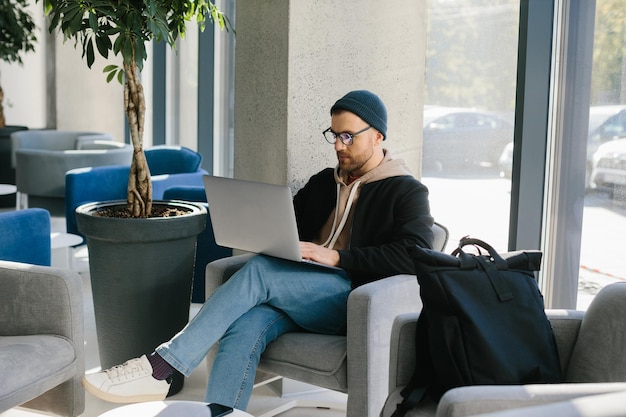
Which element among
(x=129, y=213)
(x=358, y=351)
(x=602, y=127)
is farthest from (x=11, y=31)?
(x=358, y=351)

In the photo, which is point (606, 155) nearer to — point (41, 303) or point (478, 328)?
point (478, 328)

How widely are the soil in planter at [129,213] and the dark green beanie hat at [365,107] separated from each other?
2.90 ft

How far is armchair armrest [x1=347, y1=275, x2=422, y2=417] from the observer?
260cm

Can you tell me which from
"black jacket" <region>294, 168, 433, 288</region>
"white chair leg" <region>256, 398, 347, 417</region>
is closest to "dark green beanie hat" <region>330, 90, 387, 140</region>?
"black jacket" <region>294, 168, 433, 288</region>

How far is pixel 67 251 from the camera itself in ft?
17.2

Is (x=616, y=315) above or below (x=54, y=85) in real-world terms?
below

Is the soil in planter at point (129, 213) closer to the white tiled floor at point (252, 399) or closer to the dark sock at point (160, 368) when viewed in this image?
the white tiled floor at point (252, 399)

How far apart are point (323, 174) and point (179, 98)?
15.0 feet

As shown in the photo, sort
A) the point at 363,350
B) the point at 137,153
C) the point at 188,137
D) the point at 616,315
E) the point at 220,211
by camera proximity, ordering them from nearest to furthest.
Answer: the point at 616,315, the point at 363,350, the point at 220,211, the point at 137,153, the point at 188,137

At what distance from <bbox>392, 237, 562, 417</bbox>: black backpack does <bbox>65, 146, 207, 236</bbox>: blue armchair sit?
3.35 meters

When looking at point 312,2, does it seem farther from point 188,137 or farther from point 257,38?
point 188,137

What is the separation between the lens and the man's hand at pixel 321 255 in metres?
2.92

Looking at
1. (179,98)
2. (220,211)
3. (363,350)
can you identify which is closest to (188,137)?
(179,98)

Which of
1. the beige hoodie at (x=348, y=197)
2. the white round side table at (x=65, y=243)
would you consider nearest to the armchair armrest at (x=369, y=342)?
the beige hoodie at (x=348, y=197)
